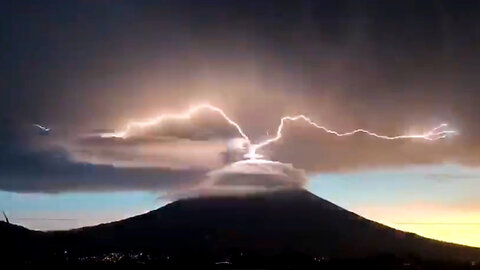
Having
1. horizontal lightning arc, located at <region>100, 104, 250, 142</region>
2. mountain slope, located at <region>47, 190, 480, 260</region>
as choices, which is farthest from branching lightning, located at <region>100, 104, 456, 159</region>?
mountain slope, located at <region>47, 190, 480, 260</region>

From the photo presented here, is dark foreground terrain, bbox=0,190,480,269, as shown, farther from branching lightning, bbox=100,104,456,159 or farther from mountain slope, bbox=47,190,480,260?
branching lightning, bbox=100,104,456,159

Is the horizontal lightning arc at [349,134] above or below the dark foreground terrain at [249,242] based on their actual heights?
above

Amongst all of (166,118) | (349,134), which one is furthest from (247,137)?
(349,134)

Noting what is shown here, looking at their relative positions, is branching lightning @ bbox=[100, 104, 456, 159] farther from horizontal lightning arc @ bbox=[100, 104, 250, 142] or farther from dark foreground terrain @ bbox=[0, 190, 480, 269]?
dark foreground terrain @ bbox=[0, 190, 480, 269]

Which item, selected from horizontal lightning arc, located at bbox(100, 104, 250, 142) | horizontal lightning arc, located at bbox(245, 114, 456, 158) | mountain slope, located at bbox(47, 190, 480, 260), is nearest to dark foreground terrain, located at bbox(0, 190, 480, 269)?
mountain slope, located at bbox(47, 190, 480, 260)

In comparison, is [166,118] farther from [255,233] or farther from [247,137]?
[255,233]

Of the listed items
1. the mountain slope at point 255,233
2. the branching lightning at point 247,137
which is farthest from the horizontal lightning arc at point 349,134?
the mountain slope at point 255,233

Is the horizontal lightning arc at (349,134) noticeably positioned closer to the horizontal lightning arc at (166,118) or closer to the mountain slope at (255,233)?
the horizontal lightning arc at (166,118)

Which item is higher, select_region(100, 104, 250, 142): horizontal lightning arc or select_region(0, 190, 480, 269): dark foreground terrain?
select_region(100, 104, 250, 142): horizontal lightning arc

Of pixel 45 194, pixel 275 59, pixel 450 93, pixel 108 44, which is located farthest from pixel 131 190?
pixel 450 93
